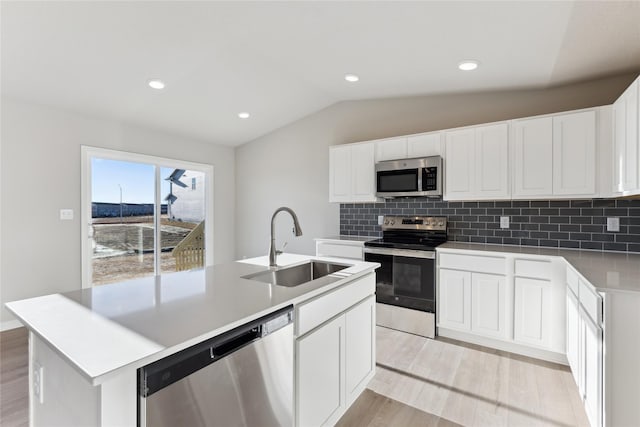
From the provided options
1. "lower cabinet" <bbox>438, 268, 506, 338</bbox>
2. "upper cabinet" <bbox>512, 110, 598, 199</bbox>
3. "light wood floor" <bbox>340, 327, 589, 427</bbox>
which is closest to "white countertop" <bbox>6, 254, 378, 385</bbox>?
"light wood floor" <bbox>340, 327, 589, 427</bbox>

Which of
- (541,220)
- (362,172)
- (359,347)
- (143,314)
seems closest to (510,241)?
(541,220)

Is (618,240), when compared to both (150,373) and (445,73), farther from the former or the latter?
(150,373)

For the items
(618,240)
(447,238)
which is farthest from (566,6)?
(447,238)

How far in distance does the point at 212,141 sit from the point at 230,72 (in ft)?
6.84

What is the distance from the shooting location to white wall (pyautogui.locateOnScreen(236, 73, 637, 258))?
10.2ft

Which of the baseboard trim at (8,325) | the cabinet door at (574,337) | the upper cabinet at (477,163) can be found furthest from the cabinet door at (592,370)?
the baseboard trim at (8,325)

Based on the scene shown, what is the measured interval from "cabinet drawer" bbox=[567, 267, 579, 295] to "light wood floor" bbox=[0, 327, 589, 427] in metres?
0.73

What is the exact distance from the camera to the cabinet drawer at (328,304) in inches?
57.0

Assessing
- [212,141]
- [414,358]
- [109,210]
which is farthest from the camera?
[212,141]

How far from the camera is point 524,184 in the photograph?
2848 mm

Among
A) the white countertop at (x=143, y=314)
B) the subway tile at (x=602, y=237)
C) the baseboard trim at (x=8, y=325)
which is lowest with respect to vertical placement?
the baseboard trim at (x=8, y=325)

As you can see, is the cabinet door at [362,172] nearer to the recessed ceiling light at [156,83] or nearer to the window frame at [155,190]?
the recessed ceiling light at [156,83]

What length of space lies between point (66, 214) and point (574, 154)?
5.24 m

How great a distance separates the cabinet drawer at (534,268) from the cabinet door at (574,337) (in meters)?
0.21
